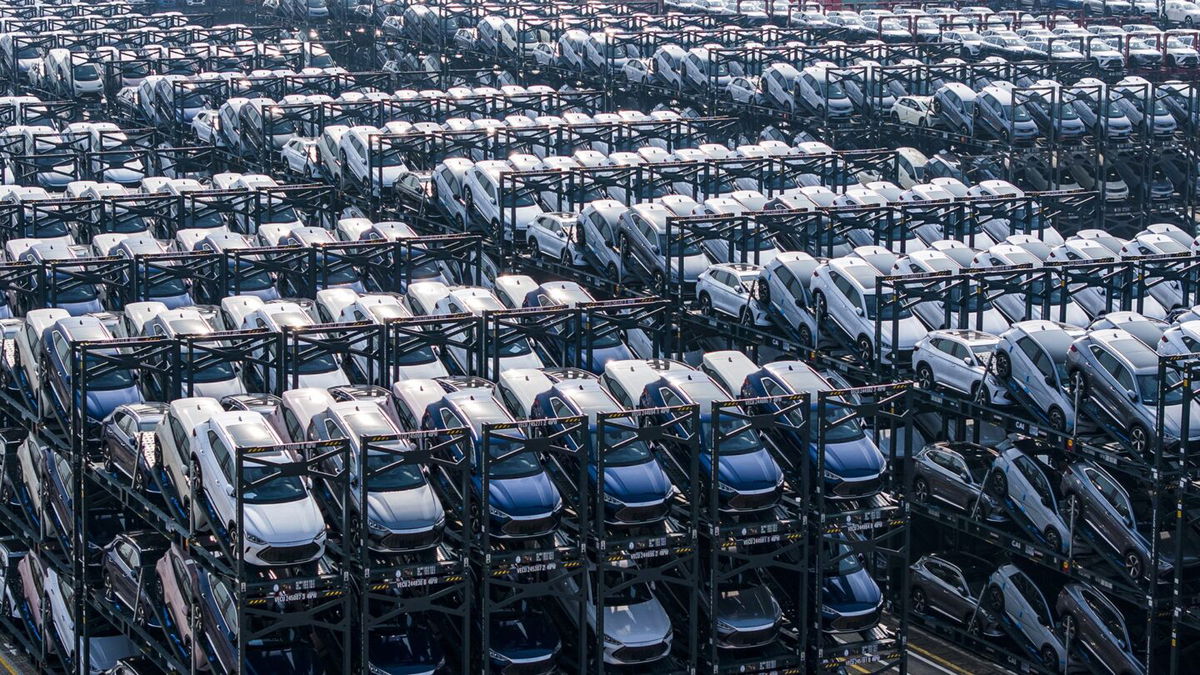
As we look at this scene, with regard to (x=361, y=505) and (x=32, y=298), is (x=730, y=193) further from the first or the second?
(x=361, y=505)

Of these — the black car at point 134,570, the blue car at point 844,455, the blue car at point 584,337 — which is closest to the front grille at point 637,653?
the blue car at point 844,455

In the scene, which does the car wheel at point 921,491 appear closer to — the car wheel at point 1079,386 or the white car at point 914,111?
the car wheel at point 1079,386

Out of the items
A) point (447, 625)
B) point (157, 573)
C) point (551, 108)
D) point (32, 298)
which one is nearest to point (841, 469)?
point (447, 625)

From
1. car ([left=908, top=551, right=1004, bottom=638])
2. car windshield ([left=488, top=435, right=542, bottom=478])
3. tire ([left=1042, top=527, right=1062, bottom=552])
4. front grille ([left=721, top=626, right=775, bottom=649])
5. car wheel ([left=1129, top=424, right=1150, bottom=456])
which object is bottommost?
car ([left=908, top=551, right=1004, bottom=638])

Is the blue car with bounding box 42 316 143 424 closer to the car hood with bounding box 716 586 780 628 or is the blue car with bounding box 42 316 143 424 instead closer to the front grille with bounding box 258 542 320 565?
the front grille with bounding box 258 542 320 565

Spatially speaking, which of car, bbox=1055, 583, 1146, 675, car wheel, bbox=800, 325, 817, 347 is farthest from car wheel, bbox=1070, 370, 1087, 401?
car wheel, bbox=800, 325, 817, 347

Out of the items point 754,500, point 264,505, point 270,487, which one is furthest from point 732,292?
point 264,505
